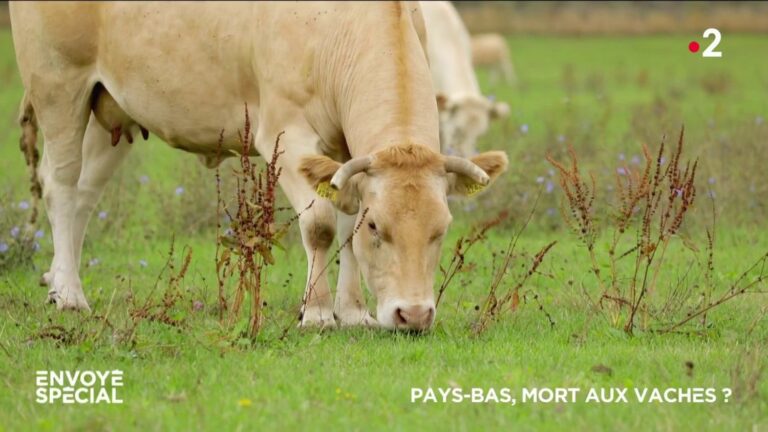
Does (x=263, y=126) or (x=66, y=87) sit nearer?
(x=263, y=126)

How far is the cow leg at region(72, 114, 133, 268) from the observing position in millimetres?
8930

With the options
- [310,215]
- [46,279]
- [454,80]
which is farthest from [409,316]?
[454,80]

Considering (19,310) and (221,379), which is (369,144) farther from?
(19,310)

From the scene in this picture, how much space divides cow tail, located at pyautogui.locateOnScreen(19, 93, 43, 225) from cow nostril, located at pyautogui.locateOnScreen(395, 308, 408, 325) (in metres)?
3.19

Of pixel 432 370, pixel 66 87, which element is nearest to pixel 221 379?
pixel 432 370

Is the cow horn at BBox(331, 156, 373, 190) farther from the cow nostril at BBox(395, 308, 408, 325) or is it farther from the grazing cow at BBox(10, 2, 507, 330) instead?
the cow nostril at BBox(395, 308, 408, 325)

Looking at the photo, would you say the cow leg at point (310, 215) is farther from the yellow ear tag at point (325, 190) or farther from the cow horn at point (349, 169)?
the cow horn at point (349, 169)

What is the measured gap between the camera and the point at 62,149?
8602 millimetres

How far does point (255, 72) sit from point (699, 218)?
171 inches

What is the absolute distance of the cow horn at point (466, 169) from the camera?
6.95m

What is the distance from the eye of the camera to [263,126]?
7.80 meters

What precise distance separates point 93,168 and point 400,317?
3.18m

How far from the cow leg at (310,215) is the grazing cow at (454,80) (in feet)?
25.4

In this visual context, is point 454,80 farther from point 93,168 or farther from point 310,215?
point 310,215
